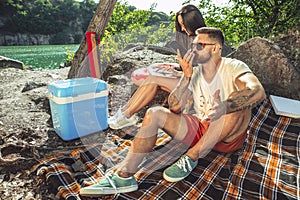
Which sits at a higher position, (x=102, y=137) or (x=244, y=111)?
(x=244, y=111)

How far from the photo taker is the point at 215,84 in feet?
5.99

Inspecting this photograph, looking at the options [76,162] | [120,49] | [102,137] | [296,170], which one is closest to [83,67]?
[120,49]

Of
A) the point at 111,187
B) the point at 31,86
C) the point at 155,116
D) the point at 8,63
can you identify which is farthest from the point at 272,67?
the point at 8,63

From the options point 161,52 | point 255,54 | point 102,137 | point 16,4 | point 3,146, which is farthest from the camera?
point 16,4

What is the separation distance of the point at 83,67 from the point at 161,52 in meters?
1.36

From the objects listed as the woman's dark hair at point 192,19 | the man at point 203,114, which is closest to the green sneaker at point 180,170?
the man at point 203,114

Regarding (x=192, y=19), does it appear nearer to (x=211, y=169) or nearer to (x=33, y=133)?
(x=211, y=169)

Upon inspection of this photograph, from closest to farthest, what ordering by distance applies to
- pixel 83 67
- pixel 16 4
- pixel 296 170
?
pixel 296 170
pixel 83 67
pixel 16 4

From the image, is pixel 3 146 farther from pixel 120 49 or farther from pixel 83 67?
pixel 120 49

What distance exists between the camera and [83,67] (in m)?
3.74

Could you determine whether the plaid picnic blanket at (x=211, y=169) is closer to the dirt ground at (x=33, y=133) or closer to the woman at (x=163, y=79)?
the dirt ground at (x=33, y=133)

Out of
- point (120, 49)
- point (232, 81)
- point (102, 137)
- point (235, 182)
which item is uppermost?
point (232, 81)

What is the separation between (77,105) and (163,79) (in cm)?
91

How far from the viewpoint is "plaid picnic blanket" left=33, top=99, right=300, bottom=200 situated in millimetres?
1646
